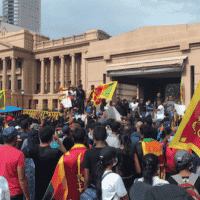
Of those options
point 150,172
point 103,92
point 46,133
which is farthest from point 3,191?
point 103,92

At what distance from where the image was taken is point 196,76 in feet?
46.9

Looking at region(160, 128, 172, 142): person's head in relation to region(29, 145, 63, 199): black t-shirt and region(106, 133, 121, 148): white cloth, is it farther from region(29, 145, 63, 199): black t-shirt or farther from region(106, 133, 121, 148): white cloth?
region(29, 145, 63, 199): black t-shirt

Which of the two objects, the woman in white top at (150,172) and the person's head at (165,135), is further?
the person's head at (165,135)

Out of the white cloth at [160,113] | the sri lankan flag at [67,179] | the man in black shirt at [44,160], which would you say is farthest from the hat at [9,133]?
the white cloth at [160,113]

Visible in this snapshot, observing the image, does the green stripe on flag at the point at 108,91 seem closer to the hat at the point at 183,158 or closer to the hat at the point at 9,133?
the hat at the point at 9,133

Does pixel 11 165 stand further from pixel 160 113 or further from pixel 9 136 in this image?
pixel 160 113

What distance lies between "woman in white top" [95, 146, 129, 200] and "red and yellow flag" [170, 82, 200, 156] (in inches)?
44.6

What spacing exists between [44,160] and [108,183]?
1.41 meters

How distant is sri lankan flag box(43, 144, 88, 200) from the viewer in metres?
3.51

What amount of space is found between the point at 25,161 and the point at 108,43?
48.9 ft

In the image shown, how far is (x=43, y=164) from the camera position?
367 cm

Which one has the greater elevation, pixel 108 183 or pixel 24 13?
pixel 24 13

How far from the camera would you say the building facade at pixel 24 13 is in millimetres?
116750

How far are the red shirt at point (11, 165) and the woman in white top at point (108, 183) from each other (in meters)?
1.16
